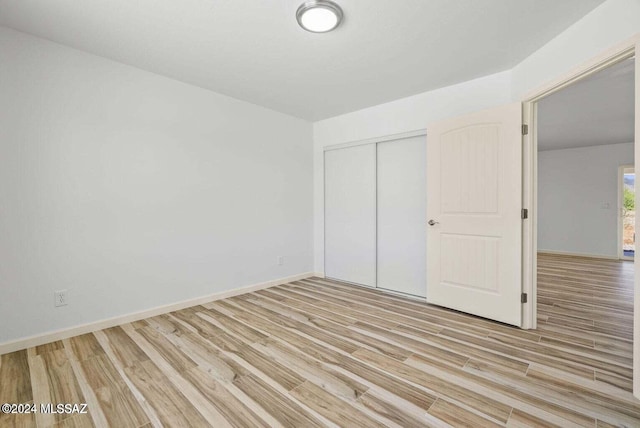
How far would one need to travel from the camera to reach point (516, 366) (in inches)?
76.7

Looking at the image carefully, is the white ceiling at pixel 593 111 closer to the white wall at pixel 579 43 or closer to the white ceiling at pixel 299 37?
the white wall at pixel 579 43

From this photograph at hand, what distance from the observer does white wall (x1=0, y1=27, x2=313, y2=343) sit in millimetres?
2195

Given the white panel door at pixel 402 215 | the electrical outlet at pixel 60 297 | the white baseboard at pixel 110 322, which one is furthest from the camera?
the white panel door at pixel 402 215

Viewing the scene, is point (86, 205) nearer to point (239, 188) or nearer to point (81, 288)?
point (81, 288)

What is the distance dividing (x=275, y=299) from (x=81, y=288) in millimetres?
1837

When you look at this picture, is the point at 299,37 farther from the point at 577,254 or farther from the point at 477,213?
the point at 577,254

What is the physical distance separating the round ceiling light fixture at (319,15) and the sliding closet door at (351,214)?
6.51 feet

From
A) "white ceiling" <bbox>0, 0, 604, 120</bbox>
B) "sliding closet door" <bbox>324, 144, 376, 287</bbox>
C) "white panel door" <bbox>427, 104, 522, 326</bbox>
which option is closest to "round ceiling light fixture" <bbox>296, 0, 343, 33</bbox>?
"white ceiling" <bbox>0, 0, 604, 120</bbox>

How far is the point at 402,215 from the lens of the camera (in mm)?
3650

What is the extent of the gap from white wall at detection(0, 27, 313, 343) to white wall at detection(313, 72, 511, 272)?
0.89 m

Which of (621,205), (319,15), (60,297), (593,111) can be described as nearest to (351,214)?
(319,15)

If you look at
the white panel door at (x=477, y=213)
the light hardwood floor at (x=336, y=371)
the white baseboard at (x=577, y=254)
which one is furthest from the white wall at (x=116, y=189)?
the white baseboard at (x=577, y=254)

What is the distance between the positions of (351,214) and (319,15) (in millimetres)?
2624

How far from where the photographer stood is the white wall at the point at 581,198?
6.15 meters
